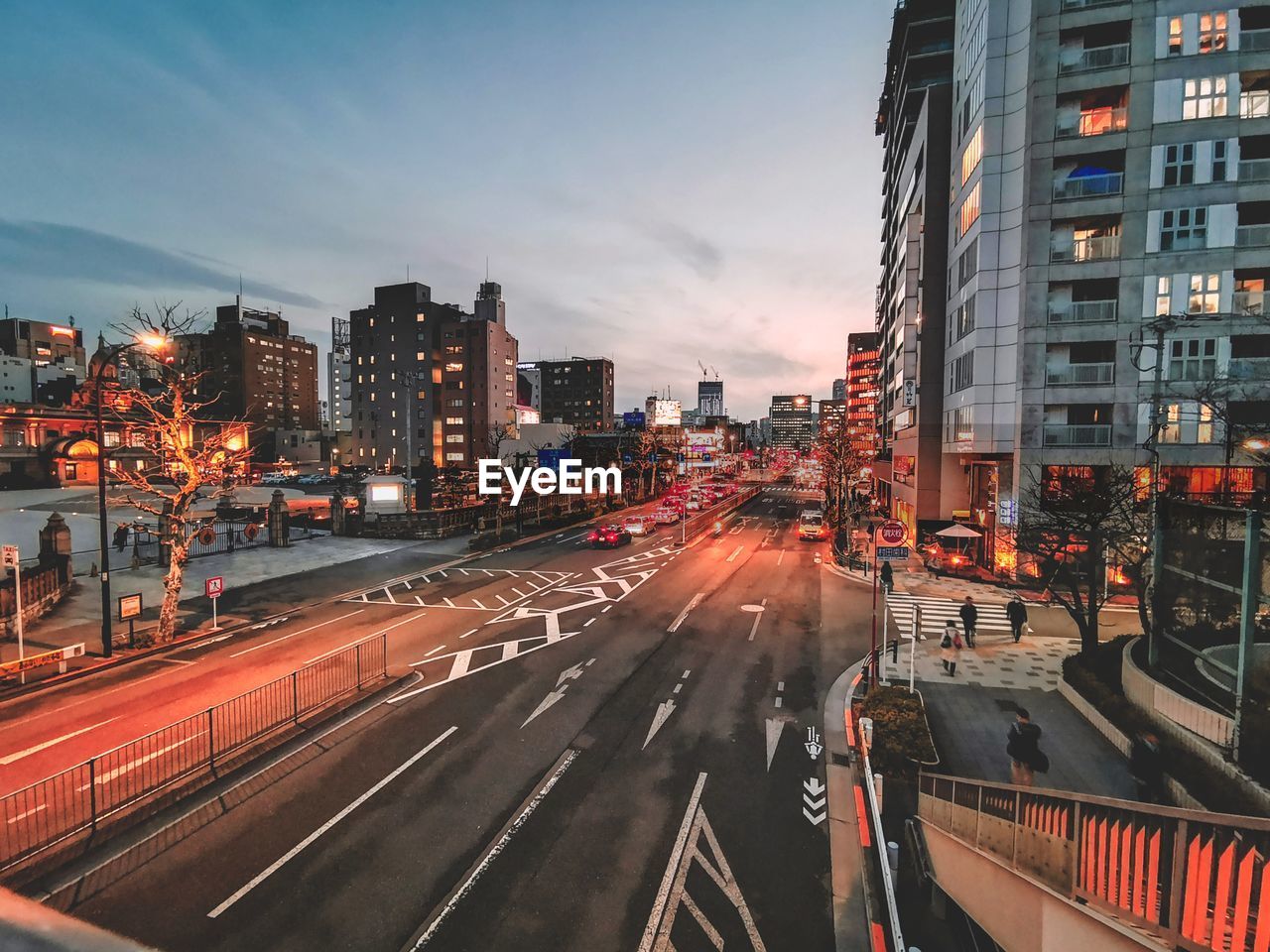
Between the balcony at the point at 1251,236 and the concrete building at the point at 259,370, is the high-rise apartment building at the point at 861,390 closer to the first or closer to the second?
the balcony at the point at 1251,236

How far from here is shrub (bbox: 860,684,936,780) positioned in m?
10.4

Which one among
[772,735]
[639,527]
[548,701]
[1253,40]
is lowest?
[772,735]

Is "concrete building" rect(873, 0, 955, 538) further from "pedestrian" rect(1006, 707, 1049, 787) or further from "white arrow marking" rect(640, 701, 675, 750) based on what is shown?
"white arrow marking" rect(640, 701, 675, 750)

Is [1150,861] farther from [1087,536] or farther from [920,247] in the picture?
[920,247]

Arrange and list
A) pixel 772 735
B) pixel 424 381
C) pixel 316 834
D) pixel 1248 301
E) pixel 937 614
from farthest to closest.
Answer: pixel 424 381 < pixel 1248 301 < pixel 937 614 < pixel 772 735 < pixel 316 834

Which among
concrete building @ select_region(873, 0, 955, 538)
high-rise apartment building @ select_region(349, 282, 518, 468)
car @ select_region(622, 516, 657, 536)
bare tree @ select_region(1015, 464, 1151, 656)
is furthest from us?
high-rise apartment building @ select_region(349, 282, 518, 468)

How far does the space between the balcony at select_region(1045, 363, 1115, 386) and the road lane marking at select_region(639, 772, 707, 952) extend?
28480 mm

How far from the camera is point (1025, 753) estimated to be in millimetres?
10102

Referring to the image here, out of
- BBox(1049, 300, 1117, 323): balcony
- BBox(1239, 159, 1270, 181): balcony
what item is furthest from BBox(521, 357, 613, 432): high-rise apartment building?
BBox(1239, 159, 1270, 181): balcony

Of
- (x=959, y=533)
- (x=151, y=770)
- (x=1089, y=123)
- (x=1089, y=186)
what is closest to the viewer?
(x=151, y=770)

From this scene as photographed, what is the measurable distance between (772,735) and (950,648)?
960cm

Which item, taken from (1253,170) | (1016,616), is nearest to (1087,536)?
(1016,616)

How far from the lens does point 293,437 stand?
105438 mm

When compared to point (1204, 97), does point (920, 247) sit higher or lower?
lower
